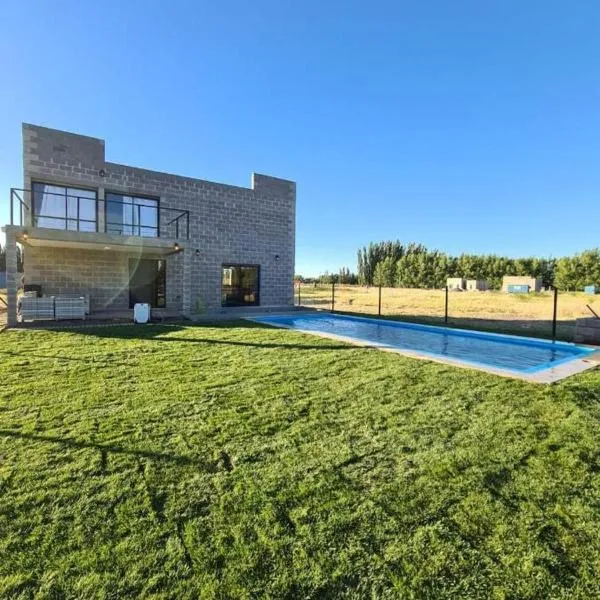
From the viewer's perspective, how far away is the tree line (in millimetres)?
48781

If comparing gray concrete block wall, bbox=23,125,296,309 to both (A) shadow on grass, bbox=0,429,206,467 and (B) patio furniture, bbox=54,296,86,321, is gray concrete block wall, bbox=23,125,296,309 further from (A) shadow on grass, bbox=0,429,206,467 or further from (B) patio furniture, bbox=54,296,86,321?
(A) shadow on grass, bbox=0,429,206,467

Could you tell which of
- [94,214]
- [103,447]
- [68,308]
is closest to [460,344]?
[103,447]

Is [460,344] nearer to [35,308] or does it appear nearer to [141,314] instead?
[141,314]

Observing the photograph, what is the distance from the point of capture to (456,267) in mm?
60094

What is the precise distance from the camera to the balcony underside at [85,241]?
9.34m

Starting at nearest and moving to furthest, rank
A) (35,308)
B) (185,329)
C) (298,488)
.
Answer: (298,488) < (185,329) < (35,308)

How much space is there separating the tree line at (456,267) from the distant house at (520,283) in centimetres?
209

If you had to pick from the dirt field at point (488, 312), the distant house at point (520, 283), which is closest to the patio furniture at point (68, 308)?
the dirt field at point (488, 312)

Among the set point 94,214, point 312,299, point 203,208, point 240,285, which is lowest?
point 312,299

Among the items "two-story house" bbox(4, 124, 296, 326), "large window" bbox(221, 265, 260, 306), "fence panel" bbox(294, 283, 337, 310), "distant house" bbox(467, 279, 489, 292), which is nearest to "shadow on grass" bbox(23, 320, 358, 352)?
"two-story house" bbox(4, 124, 296, 326)

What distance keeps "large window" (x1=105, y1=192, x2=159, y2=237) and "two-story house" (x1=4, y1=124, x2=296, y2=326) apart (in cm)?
3

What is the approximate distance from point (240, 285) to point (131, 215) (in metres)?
4.90

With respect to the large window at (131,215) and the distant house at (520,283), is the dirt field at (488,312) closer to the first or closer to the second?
the large window at (131,215)

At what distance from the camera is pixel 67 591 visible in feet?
5.30
